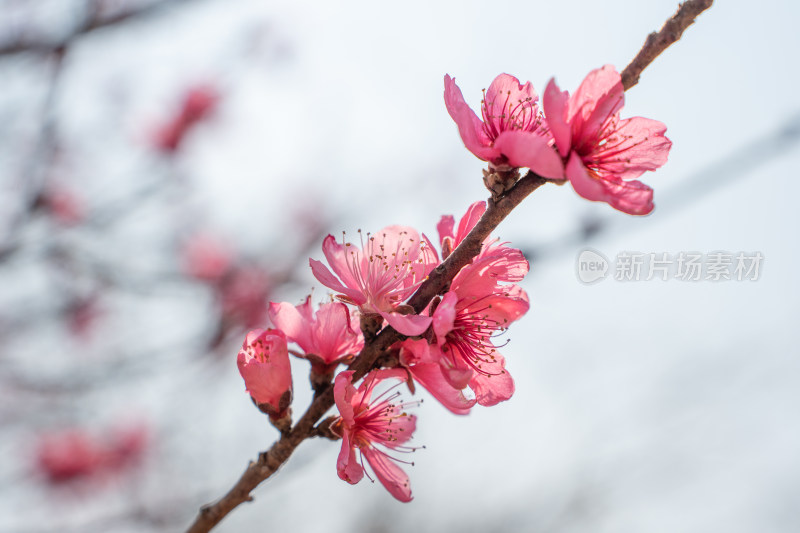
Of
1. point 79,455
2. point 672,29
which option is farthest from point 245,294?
point 672,29

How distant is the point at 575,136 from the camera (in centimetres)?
99

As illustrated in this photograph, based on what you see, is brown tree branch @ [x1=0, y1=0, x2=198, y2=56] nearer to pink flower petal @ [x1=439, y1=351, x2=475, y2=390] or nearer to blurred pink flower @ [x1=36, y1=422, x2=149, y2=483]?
pink flower petal @ [x1=439, y1=351, x2=475, y2=390]

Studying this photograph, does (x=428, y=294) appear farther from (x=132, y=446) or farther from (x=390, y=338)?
(x=132, y=446)

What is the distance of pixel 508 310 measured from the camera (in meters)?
1.09

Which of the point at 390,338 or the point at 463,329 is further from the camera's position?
the point at 463,329

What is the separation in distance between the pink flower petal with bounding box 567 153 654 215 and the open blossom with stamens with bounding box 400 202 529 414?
19 centimetres

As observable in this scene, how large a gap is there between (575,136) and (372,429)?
70cm

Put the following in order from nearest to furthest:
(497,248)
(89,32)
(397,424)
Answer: (497,248) < (397,424) < (89,32)

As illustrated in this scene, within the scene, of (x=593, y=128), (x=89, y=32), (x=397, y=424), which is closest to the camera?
(x=593, y=128)

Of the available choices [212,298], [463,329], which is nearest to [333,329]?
[463,329]

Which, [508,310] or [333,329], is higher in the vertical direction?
[333,329]

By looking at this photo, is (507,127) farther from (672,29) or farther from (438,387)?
(438,387)

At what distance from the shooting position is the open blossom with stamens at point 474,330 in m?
0.99

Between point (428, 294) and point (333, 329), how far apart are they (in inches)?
9.1
